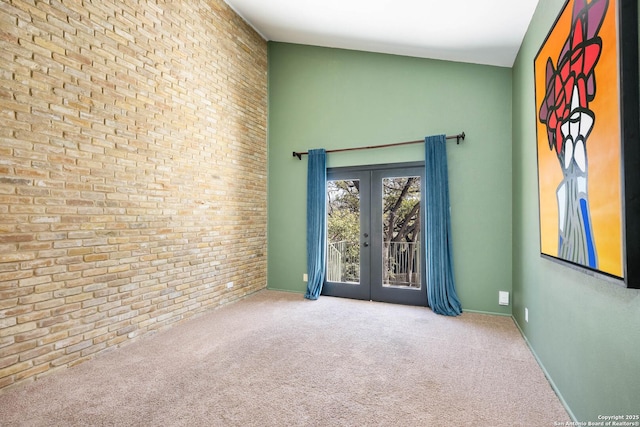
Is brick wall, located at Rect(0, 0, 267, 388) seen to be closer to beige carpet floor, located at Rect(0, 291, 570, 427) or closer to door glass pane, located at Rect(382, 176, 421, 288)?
beige carpet floor, located at Rect(0, 291, 570, 427)

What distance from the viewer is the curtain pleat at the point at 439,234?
391cm

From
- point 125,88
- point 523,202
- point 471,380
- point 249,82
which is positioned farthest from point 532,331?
point 249,82

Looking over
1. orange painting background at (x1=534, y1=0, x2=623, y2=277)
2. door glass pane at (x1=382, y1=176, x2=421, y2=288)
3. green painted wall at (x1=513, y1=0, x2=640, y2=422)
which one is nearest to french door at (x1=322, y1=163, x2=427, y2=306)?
door glass pane at (x1=382, y1=176, x2=421, y2=288)

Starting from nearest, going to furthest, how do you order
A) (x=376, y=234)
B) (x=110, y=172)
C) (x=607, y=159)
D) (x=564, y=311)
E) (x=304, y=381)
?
(x=607, y=159) → (x=564, y=311) → (x=304, y=381) → (x=110, y=172) → (x=376, y=234)

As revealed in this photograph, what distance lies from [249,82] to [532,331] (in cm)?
479

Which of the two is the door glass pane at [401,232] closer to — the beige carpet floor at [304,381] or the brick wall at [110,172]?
the beige carpet floor at [304,381]

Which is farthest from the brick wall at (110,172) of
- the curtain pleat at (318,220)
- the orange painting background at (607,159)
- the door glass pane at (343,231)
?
the orange painting background at (607,159)

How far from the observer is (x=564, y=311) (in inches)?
80.3

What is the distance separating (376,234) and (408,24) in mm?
2638

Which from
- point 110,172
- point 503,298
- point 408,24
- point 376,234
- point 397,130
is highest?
point 408,24

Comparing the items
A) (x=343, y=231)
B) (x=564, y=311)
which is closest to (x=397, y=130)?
(x=343, y=231)

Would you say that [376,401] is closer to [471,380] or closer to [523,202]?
[471,380]

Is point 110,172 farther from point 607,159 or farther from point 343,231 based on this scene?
point 607,159

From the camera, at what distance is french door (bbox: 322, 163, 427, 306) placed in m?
4.27
